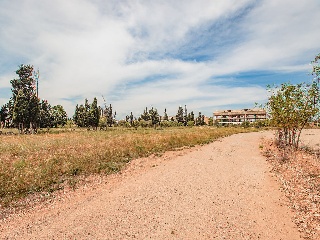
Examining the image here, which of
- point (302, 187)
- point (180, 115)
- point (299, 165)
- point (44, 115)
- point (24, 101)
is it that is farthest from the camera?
point (180, 115)

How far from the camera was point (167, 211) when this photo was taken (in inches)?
316

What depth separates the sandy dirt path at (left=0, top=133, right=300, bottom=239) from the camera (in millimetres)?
6652

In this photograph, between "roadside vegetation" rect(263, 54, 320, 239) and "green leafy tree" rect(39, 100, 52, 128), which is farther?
"green leafy tree" rect(39, 100, 52, 128)

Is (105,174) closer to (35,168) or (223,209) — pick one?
(35,168)

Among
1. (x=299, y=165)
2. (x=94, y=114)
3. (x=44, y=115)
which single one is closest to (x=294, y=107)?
(x=299, y=165)

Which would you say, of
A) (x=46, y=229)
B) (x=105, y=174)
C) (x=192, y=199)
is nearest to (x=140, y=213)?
(x=192, y=199)

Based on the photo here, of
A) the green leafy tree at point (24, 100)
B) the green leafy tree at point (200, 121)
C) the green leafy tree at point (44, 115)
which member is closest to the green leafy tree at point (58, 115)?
the green leafy tree at point (44, 115)

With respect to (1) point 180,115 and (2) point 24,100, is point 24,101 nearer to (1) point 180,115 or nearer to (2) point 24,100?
(2) point 24,100

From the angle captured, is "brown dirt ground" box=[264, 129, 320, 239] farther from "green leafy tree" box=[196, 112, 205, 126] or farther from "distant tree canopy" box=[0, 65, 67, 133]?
"green leafy tree" box=[196, 112, 205, 126]

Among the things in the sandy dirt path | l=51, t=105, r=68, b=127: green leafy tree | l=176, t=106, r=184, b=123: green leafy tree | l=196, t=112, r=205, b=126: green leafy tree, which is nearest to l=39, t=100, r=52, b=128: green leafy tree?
l=51, t=105, r=68, b=127: green leafy tree

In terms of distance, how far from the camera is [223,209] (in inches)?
323

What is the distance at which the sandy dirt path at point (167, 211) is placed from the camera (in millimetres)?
6652

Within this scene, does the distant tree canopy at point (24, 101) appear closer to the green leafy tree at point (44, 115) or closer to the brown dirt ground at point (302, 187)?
the green leafy tree at point (44, 115)

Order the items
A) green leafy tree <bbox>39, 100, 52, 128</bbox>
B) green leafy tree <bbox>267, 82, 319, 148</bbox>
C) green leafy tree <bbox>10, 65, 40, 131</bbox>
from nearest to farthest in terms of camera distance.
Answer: green leafy tree <bbox>267, 82, 319, 148</bbox> < green leafy tree <bbox>10, 65, 40, 131</bbox> < green leafy tree <bbox>39, 100, 52, 128</bbox>
